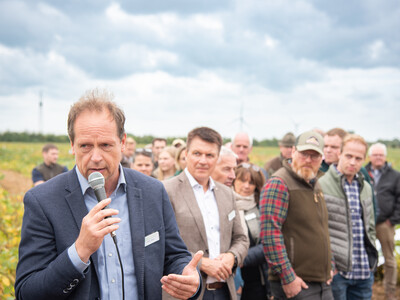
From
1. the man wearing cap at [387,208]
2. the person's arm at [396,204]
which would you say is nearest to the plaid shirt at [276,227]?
the man wearing cap at [387,208]

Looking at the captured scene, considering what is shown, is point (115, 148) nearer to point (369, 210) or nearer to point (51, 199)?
point (51, 199)

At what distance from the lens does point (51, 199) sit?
5.97 feet

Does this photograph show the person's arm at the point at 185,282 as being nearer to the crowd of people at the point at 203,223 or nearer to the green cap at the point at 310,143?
the crowd of people at the point at 203,223

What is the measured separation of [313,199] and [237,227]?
877 millimetres

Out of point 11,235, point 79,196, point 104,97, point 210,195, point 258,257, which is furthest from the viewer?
point 11,235

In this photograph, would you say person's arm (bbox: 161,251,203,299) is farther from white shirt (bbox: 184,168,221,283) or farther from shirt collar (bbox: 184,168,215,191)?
shirt collar (bbox: 184,168,215,191)

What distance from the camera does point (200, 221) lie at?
10.6ft

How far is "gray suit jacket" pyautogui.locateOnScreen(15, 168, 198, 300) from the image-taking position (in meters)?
1.66

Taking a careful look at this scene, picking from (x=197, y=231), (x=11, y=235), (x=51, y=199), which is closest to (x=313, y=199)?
(x=197, y=231)

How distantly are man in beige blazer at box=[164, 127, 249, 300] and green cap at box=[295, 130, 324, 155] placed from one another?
92 cm

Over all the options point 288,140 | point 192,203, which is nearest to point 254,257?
point 192,203

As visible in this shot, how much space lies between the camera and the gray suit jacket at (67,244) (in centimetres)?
166

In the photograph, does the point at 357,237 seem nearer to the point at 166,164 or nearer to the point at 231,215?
the point at 231,215

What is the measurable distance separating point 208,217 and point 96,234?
1.92 m
